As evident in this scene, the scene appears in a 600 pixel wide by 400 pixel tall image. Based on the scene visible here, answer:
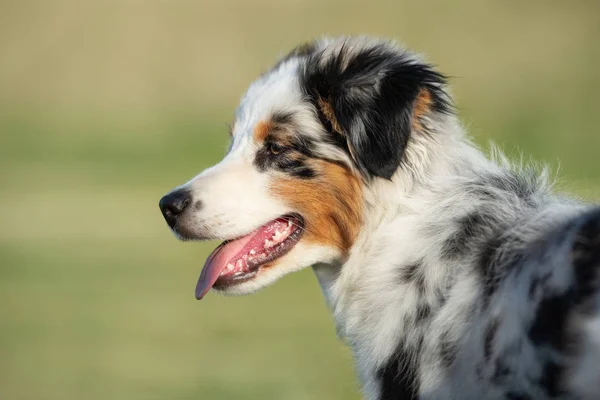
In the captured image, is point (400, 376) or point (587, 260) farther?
point (400, 376)

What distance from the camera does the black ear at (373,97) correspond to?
14.0ft

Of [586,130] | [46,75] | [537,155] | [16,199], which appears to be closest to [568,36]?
[586,130]

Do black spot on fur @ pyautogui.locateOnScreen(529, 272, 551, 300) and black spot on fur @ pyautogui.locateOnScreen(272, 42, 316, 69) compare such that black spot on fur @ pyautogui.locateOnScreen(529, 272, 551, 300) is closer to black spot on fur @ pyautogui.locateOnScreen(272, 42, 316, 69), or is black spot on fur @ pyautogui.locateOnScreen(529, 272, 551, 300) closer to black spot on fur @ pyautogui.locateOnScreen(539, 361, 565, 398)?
black spot on fur @ pyautogui.locateOnScreen(539, 361, 565, 398)

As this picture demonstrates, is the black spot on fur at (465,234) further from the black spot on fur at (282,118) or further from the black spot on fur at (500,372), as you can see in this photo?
the black spot on fur at (282,118)

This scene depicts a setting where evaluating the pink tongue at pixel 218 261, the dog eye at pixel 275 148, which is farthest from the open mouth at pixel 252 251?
the dog eye at pixel 275 148

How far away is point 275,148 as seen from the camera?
15.0ft

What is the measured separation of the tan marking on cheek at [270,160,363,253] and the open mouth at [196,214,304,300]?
0.07 meters

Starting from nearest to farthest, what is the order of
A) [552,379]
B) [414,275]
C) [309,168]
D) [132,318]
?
[552,379], [414,275], [309,168], [132,318]

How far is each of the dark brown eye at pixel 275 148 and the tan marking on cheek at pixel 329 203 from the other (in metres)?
0.19

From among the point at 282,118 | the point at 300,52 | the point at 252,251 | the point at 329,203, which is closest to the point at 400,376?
the point at 329,203

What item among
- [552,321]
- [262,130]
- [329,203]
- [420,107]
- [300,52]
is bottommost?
[552,321]

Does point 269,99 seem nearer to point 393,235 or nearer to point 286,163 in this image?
point 286,163

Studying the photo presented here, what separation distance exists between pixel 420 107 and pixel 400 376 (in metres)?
1.21

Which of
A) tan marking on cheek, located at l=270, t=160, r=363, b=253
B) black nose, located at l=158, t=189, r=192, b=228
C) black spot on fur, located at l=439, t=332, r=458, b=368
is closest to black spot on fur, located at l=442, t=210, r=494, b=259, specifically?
black spot on fur, located at l=439, t=332, r=458, b=368
